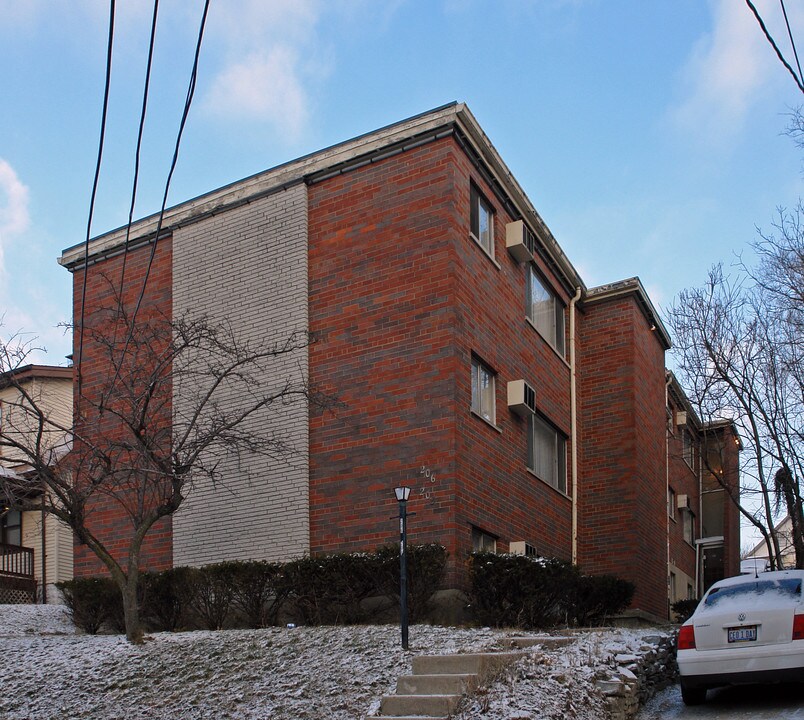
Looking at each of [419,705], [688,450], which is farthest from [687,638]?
[688,450]

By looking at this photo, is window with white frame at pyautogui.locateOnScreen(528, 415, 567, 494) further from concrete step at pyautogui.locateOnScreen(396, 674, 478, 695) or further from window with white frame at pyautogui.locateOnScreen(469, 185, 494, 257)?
concrete step at pyautogui.locateOnScreen(396, 674, 478, 695)

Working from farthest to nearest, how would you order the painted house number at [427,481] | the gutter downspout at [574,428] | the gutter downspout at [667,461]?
the gutter downspout at [667,461] → the gutter downspout at [574,428] → the painted house number at [427,481]

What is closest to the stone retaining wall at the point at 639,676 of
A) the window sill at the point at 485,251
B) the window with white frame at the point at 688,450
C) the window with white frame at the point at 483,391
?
the window with white frame at the point at 483,391

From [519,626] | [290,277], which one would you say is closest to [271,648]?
[519,626]

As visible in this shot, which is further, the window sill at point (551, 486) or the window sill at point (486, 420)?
the window sill at point (551, 486)

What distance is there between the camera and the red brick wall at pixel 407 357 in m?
16.1

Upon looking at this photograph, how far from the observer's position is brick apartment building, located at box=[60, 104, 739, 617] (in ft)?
53.8

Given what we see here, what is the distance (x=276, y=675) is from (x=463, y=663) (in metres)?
2.06

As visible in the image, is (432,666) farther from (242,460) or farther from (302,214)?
(302,214)

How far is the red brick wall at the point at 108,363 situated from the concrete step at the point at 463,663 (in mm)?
8248

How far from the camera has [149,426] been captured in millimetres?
16625

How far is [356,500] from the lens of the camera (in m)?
16.5

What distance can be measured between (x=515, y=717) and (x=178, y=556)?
969 cm

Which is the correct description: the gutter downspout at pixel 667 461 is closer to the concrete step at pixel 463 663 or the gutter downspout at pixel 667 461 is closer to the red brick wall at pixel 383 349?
the red brick wall at pixel 383 349
